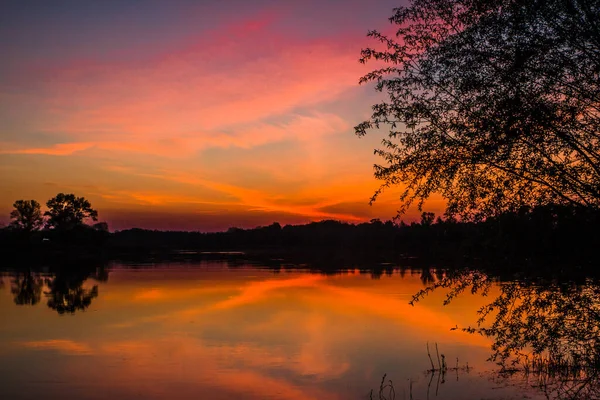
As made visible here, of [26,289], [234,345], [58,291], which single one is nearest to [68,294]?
[58,291]

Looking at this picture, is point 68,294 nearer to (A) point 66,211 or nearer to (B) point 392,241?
(A) point 66,211

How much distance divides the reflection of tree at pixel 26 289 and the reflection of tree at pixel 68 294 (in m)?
0.62

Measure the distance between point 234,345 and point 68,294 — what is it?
1874 cm

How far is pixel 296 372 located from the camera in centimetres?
1510

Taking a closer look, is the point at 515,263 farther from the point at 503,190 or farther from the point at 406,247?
the point at 406,247

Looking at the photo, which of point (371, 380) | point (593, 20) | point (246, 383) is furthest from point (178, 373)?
point (593, 20)

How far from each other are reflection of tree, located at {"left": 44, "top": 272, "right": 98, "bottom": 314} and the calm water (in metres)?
0.11

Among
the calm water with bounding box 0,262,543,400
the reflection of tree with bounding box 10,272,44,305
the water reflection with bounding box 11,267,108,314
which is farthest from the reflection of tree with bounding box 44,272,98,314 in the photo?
the reflection of tree with bounding box 10,272,44,305

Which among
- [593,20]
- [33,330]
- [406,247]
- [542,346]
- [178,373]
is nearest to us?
[593,20]

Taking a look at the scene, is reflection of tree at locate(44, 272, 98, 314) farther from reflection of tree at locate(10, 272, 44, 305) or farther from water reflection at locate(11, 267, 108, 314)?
reflection of tree at locate(10, 272, 44, 305)

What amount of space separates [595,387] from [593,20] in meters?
7.04

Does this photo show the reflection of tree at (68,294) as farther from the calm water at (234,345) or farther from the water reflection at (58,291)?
the calm water at (234,345)

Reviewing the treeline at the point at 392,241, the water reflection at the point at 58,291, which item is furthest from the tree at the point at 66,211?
the water reflection at the point at 58,291

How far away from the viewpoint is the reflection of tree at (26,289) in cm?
3017
